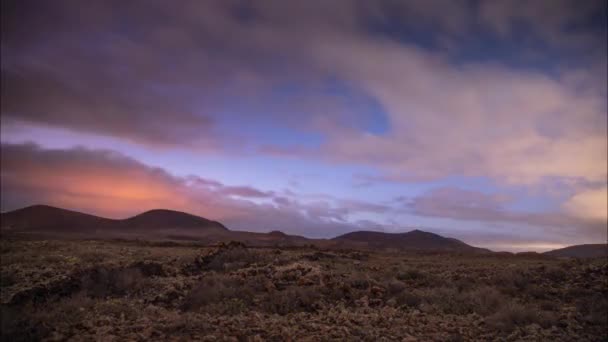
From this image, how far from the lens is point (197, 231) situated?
105375 mm

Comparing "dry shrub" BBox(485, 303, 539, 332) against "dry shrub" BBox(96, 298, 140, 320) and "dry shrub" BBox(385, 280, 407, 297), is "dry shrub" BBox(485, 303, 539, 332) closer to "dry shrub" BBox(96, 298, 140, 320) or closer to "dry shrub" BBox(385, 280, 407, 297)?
"dry shrub" BBox(385, 280, 407, 297)

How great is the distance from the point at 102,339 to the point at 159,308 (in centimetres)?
298

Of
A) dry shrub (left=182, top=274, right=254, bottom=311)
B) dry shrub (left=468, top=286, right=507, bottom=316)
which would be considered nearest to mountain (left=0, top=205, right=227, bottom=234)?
dry shrub (left=182, top=274, right=254, bottom=311)

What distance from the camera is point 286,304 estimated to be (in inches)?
490

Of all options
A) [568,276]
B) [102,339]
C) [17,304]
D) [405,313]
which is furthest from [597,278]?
[17,304]

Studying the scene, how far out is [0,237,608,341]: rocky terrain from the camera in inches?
396

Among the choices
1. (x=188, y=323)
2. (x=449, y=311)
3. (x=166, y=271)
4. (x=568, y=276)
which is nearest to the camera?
(x=188, y=323)

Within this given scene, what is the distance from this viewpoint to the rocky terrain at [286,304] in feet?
33.0

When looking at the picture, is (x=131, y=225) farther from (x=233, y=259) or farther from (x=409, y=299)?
(x=409, y=299)

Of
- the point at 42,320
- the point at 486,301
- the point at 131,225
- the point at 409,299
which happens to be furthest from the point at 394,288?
the point at 131,225

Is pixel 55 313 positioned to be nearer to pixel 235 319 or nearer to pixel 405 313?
pixel 235 319

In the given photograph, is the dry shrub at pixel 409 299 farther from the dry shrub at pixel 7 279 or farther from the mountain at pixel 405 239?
the mountain at pixel 405 239

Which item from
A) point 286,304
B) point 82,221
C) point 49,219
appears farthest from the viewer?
point 49,219

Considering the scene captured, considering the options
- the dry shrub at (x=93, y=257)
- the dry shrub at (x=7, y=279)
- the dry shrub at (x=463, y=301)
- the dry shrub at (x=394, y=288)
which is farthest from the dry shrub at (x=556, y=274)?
the dry shrub at (x=7, y=279)
